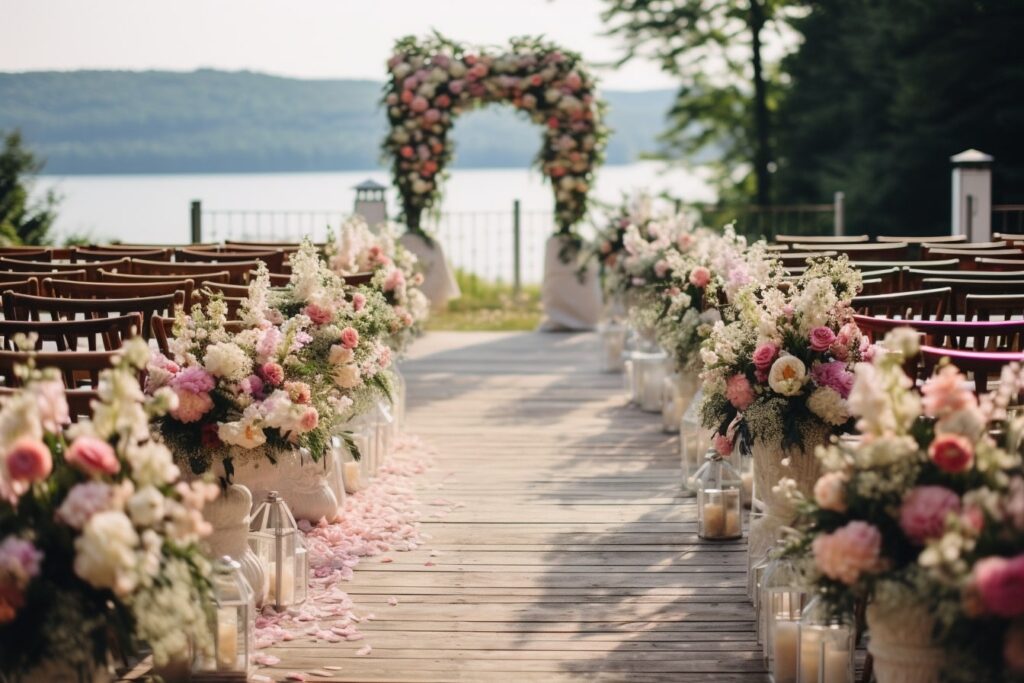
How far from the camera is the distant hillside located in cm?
2417

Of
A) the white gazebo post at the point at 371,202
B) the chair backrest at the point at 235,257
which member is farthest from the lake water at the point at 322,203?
the chair backrest at the point at 235,257

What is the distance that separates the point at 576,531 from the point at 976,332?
6.05ft

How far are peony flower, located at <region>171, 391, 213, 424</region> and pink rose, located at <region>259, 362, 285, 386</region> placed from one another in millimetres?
198

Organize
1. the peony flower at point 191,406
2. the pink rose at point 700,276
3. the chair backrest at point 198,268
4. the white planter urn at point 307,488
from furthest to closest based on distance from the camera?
the chair backrest at point 198,268 < the pink rose at point 700,276 < the white planter urn at point 307,488 < the peony flower at point 191,406

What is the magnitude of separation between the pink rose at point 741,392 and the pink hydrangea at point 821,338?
0.82 ft

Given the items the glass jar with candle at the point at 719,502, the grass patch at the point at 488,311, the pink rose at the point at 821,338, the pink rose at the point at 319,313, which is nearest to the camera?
the pink rose at the point at 821,338

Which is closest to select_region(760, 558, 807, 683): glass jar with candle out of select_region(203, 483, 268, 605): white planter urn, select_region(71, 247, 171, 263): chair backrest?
select_region(203, 483, 268, 605): white planter urn

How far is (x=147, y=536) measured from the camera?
2.94m

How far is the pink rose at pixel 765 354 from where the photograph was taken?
178 inches

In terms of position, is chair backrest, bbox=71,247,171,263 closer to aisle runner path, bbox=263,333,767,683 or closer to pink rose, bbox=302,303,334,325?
aisle runner path, bbox=263,333,767,683

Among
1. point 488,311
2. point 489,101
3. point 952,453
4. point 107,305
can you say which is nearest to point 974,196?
point 489,101

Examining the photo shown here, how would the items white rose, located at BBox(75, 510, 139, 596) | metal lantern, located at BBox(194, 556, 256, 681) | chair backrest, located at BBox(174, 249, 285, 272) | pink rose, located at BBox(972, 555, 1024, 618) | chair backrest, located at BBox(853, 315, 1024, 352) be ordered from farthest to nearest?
chair backrest, located at BBox(174, 249, 285, 272), chair backrest, located at BBox(853, 315, 1024, 352), metal lantern, located at BBox(194, 556, 256, 681), white rose, located at BBox(75, 510, 139, 596), pink rose, located at BBox(972, 555, 1024, 618)

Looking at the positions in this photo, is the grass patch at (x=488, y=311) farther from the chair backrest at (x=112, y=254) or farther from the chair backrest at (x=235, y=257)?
the chair backrest at (x=235, y=257)

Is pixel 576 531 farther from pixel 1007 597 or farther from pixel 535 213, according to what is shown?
pixel 535 213
